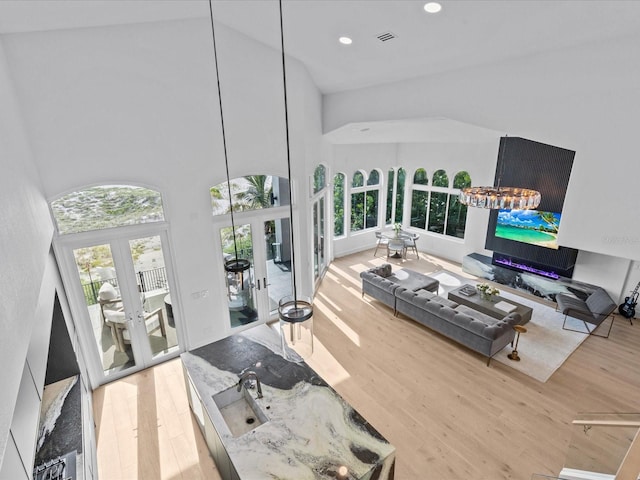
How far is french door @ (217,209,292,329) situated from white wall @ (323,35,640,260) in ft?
12.0

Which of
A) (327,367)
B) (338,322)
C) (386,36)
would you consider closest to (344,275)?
(338,322)

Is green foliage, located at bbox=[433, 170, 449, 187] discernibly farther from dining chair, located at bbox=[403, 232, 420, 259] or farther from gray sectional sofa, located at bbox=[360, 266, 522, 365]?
gray sectional sofa, located at bbox=[360, 266, 522, 365]

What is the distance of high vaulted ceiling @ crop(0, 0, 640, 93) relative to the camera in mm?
3273

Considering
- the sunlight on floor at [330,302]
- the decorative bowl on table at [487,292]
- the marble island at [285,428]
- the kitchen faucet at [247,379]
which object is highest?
the kitchen faucet at [247,379]

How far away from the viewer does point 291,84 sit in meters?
6.03

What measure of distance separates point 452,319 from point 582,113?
3.71 m

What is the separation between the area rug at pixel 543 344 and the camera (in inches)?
219

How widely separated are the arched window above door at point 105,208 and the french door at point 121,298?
0.19m

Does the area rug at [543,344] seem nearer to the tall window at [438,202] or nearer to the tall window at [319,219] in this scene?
the tall window at [438,202]

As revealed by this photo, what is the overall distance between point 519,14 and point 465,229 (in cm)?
747

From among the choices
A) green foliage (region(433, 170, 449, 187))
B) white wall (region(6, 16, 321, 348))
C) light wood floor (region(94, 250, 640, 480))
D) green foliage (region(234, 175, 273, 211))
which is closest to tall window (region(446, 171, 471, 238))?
green foliage (region(433, 170, 449, 187))

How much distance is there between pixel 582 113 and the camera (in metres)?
3.90

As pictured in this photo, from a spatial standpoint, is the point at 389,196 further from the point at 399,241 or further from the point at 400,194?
the point at 399,241

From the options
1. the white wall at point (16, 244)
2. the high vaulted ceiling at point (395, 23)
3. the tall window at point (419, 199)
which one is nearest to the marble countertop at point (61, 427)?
the white wall at point (16, 244)
